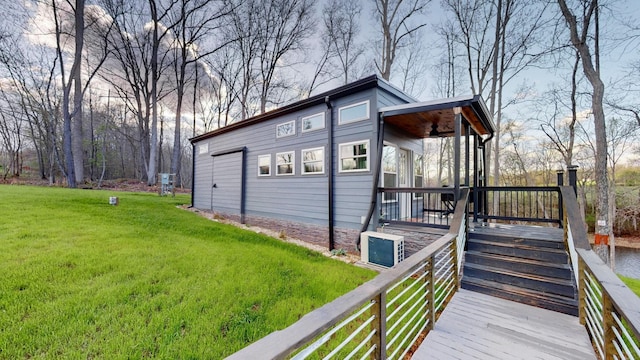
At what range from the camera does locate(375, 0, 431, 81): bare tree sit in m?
11.5

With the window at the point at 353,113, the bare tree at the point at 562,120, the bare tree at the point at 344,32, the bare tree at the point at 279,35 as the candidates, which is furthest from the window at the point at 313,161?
the bare tree at the point at 279,35

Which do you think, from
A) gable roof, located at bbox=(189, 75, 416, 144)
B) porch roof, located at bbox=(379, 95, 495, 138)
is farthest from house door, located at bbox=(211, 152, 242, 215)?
porch roof, located at bbox=(379, 95, 495, 138)

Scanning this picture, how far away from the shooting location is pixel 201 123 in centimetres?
2255

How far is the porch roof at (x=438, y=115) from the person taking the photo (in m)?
4.45

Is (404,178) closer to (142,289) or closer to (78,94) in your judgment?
(142,289)

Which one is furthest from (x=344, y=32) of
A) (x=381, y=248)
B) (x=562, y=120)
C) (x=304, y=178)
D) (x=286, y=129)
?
(x=381, y=248)

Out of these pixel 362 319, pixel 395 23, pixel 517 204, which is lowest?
pixel 362 319

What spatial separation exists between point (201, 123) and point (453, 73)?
20.7 m

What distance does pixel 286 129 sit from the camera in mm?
7609

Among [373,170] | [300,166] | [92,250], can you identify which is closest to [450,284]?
[373,170]

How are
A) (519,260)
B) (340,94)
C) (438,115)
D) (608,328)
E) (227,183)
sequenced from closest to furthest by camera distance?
(608,328), (519,260), (438,115), (340,94), (227,183)

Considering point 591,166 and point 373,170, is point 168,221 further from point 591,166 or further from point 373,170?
point 591,166

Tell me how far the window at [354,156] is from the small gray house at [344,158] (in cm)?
2

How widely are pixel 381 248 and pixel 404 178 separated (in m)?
2.82
